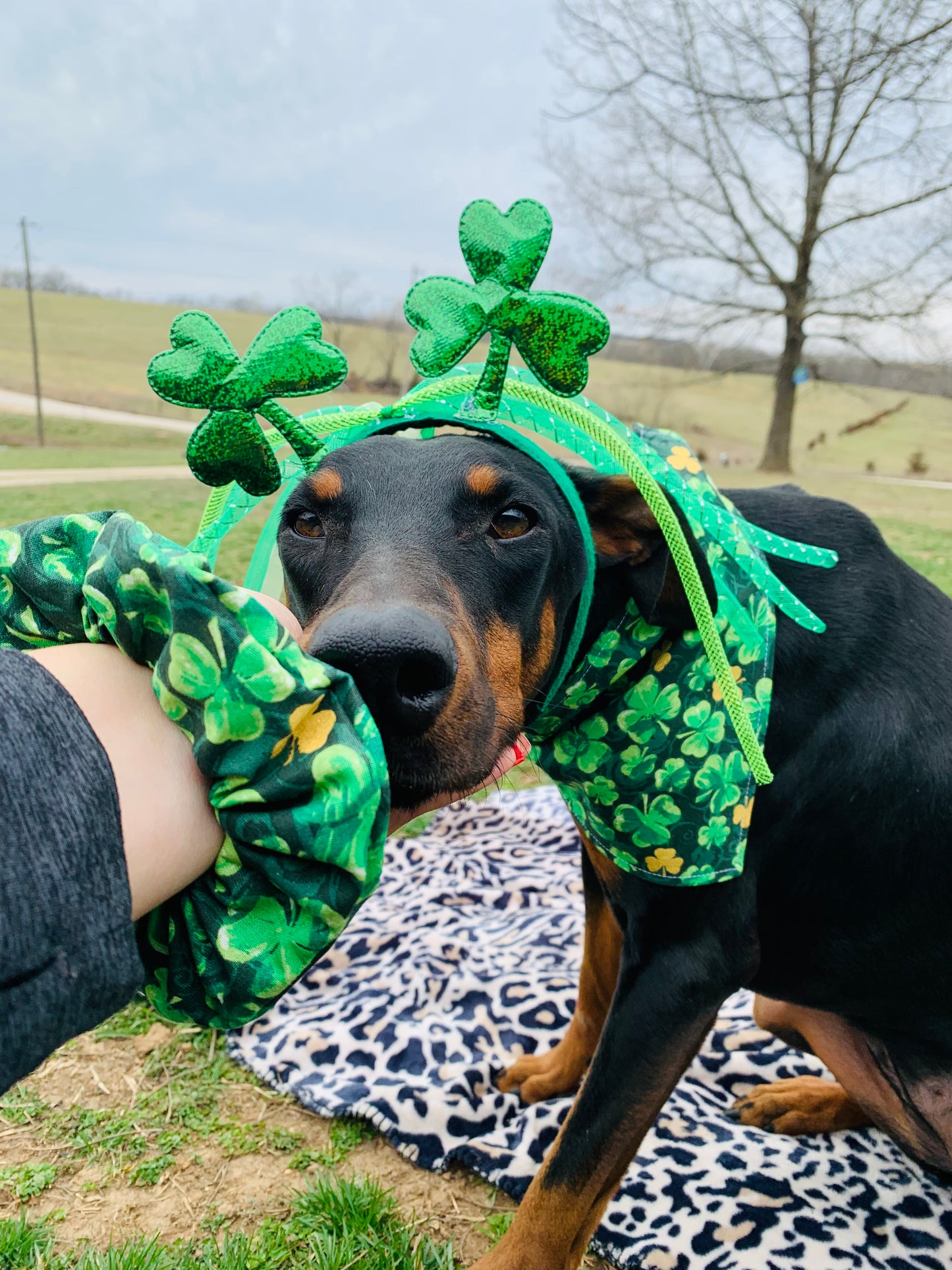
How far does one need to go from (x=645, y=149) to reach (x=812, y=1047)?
914 inches

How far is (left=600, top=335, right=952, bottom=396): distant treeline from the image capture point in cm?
2527

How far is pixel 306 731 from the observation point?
113 centimetres

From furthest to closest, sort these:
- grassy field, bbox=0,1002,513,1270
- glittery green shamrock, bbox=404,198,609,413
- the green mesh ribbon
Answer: grassy field, bbox=0,1002,513,1270, glittery green shamrock, bbox=404,198,609,413, the green mesh ribbon

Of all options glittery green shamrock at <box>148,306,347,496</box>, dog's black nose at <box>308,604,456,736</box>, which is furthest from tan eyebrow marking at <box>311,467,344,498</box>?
dog's black nose at <box>308,604,456,736</box>

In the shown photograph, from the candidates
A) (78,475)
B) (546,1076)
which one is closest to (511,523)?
(546,1076)

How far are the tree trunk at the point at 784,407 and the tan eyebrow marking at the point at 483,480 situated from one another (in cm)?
2477

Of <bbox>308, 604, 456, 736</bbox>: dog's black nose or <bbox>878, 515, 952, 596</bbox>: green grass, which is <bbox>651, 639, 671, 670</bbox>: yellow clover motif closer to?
<bbox>308, 604, 456, 736</bbox>: dog's black nose

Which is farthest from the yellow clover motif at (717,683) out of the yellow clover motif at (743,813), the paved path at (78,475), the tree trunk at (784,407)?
the tree trunk at (784,407)

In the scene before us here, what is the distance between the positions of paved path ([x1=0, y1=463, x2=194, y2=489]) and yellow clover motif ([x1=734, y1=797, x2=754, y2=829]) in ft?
45.7

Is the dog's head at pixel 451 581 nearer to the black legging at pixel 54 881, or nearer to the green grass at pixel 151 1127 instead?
the black legging at pixel 54 881

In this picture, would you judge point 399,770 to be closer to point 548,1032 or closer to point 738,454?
point 548,1032

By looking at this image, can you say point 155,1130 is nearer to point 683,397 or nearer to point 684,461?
point 684,461

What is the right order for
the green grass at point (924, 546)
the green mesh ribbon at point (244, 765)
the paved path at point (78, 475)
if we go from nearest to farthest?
the green mesh ribbon at point (244, 765), the green grass at point (924, 546), the paved path at point (78, 475)

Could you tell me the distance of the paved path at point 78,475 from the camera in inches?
621
